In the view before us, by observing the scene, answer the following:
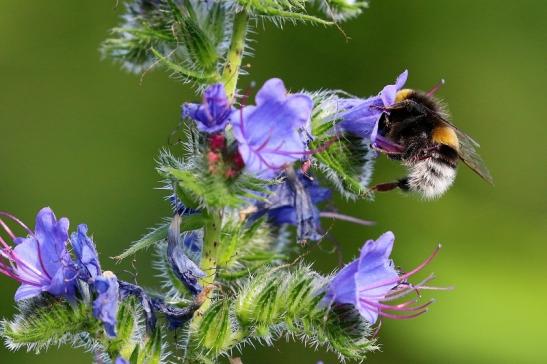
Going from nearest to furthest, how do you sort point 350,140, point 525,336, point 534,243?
point 350,140
point 525,336
point 534,243

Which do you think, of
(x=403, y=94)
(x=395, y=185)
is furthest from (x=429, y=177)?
(x=403, y=94)

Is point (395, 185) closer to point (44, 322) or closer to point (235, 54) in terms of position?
point (235, 54)

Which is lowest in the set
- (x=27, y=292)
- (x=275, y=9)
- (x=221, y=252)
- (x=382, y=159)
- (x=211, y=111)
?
(x=382, y=159)

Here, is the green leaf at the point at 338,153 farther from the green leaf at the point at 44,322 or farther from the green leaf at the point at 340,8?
the green leaf at the point at 44,322

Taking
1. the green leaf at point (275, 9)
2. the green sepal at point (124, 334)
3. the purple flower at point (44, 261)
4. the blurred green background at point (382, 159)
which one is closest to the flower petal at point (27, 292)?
the purple flower at point (44, 261)

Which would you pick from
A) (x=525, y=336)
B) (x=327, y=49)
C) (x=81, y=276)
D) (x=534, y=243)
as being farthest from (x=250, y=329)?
(x=327, y=49)

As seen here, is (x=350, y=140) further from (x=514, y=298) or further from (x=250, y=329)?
(x=514, y=298)

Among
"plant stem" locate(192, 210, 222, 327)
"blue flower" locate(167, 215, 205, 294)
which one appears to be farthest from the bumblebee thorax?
"blue flower" locate(167, 215, 205, 294)
